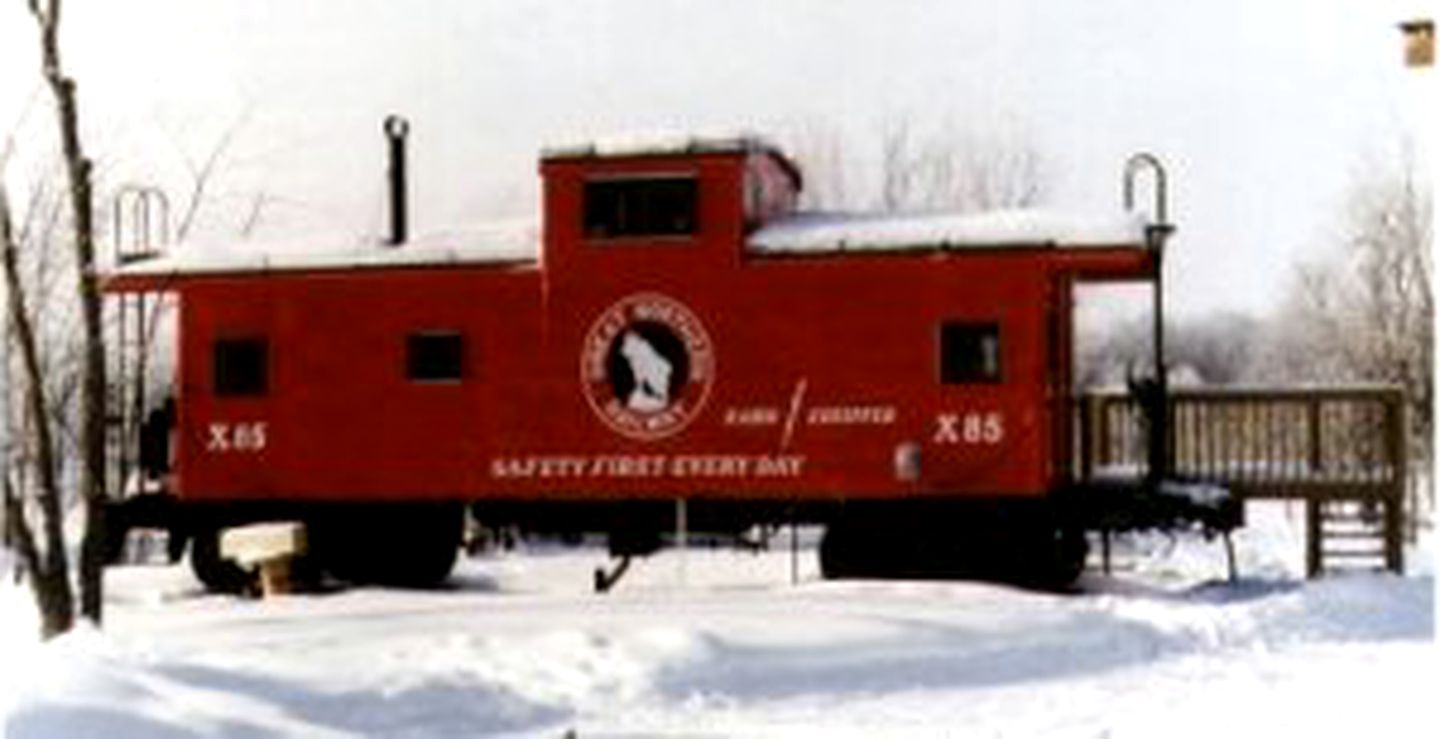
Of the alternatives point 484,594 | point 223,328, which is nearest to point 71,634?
point 484,594

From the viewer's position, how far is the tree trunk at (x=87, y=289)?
15.2 m

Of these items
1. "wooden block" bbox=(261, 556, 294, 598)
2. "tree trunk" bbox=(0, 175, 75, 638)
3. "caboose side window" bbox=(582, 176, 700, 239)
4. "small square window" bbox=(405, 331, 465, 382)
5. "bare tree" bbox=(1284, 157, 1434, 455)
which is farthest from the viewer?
"bare tree" bbox=(1284, 157, 1434, 455)

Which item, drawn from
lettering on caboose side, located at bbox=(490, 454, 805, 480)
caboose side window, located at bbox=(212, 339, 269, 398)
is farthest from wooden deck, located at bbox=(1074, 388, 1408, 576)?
caboose side window, located at bbox=(212, 339, 269, 398)

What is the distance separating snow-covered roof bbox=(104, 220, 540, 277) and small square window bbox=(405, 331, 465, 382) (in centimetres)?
68

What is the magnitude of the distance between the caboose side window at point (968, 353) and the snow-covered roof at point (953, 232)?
72 centimetres

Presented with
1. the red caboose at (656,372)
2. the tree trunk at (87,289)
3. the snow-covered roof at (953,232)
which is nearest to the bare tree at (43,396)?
the tree trunk at (87,289)

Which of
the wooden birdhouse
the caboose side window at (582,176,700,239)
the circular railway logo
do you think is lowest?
the circular railway logo

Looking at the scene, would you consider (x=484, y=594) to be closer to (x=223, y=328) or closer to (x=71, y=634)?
(x=223, y=328)

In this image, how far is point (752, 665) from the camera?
13.6 meters

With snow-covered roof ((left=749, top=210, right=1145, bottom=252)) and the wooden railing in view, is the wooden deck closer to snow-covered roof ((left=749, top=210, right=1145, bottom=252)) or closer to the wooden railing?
the wooden railing

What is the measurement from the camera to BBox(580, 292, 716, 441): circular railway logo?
2009 centimetres

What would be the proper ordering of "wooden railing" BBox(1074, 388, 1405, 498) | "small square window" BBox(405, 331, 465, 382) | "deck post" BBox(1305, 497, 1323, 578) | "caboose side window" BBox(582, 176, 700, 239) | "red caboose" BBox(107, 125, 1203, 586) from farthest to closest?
"deck post" BBox(1305, 497, 1323, 578) < "wooden railing" BBox(1074, 388, 1405, 498) < "small square window" BBox(405, 331, 465, 382) < "caboose side window" BBox(582, 176, 700, 239) < "red caboose" BBox(107, 125, 1203, 586)

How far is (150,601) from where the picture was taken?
20.7 metres

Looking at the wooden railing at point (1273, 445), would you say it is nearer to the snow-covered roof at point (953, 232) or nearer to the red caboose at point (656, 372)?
the red caboose at point (656, 372)
